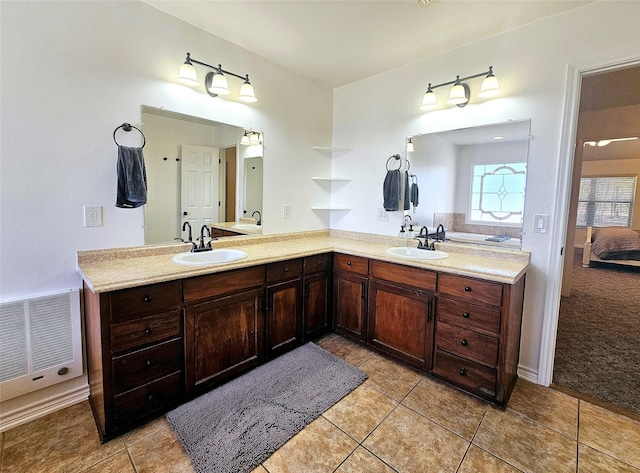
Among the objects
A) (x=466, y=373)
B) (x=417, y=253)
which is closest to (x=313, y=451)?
(x=466, y=373)

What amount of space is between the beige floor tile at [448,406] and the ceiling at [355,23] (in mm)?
2451

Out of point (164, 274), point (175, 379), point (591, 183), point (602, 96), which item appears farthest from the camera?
point (591, 183)

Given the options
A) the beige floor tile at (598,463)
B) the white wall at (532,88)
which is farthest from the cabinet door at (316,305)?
the beige floor tile at (598,463)

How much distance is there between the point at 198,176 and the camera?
91.6 inches

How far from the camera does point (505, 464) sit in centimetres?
144

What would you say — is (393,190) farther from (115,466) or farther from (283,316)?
(115,466)

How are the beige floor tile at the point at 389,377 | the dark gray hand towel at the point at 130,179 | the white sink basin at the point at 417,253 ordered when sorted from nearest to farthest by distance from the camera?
the dark gray hand towel at the point at 130,179 → the beige floor tile at the point at 389,377 → the white sink basin at the point at 417,253

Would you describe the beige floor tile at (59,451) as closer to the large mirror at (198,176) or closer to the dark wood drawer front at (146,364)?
the dark wood drawer front at (146,364)

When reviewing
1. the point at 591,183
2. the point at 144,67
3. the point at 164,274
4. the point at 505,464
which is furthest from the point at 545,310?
the point at 591,183

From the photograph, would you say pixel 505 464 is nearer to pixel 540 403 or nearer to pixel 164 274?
pixel 540 403

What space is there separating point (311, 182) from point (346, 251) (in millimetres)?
990

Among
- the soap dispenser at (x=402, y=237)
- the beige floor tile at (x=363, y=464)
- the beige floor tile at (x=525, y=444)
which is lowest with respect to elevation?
the beige floor tile at (x=363, y=464)

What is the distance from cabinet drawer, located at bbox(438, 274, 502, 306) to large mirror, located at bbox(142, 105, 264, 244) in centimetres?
161

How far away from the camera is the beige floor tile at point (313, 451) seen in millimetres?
1416
